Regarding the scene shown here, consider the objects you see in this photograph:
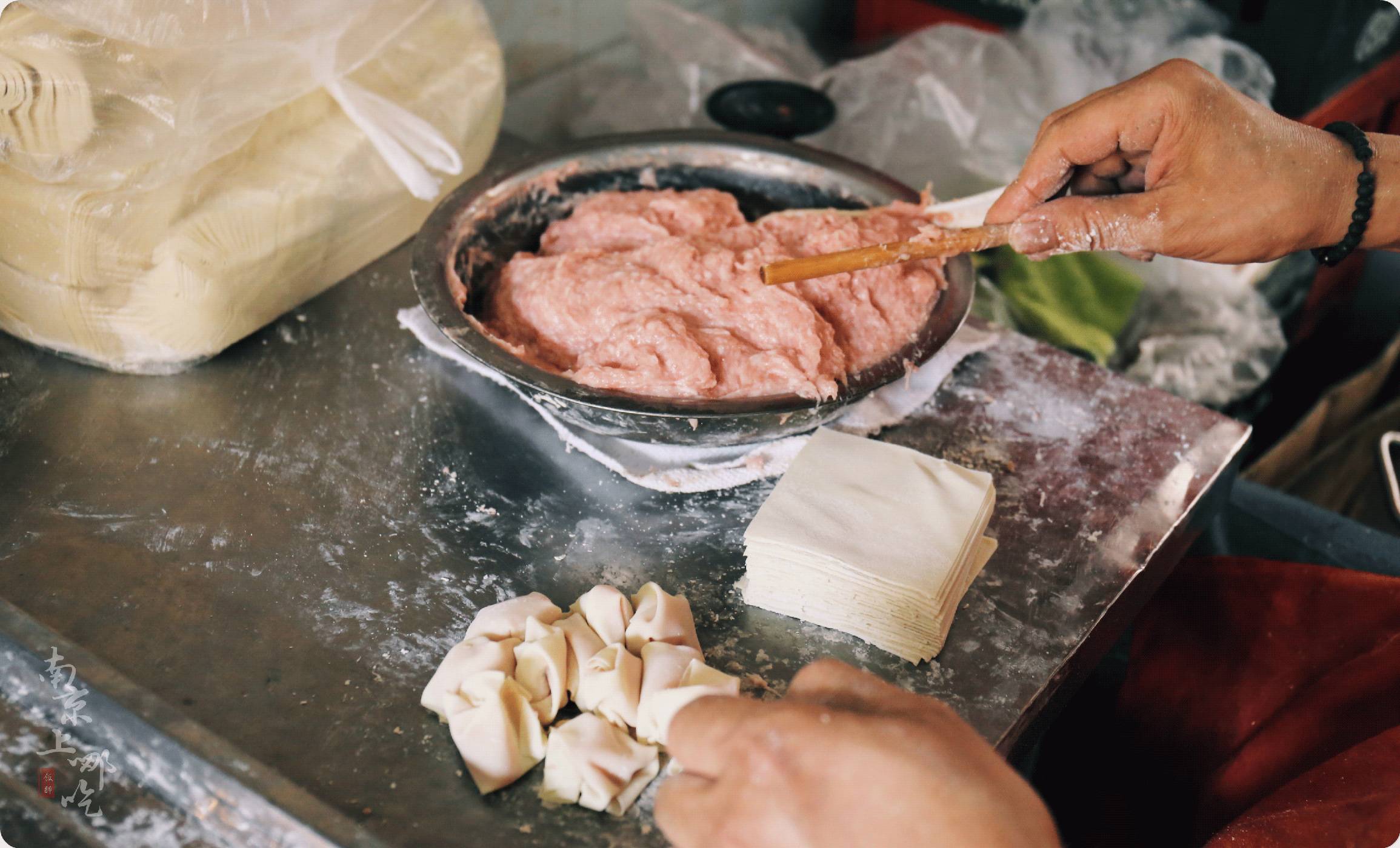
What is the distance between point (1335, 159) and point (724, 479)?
1015 millimetres

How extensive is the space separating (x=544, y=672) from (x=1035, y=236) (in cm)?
90

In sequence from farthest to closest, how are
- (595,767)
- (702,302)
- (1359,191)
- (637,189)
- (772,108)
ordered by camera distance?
1. (772,108)
2. (637,189)
3. (702,302)
4. (1359,191)
5. (595,767)

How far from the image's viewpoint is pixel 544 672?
3.97 ft

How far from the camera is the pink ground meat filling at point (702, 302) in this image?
150 centimetres

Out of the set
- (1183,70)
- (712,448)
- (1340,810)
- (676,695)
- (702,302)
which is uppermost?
(1183,70)

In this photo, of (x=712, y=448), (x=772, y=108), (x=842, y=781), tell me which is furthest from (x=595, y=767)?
(x=772, y=108)

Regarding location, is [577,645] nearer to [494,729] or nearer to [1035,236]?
[494,729]

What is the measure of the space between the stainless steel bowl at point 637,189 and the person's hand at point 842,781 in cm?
54

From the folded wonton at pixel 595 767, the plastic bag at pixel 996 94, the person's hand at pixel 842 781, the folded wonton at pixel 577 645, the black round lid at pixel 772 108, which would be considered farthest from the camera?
the plastic bag at pixel 996 94

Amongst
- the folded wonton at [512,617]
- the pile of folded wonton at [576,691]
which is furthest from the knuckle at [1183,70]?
the folded wonton at [512,617]

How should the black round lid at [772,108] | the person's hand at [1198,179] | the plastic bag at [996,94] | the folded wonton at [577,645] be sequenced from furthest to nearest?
the plastic bag at [996,94]
the black round lid at [772,108]
the person's hand at [1198,179]
the folded wonton at [577,645]

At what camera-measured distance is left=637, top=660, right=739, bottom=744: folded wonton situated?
112 cm

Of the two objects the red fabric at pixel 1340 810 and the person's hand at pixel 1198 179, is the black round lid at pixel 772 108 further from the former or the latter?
the red fabric at pixel 1340 810

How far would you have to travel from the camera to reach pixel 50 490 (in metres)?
1.49
